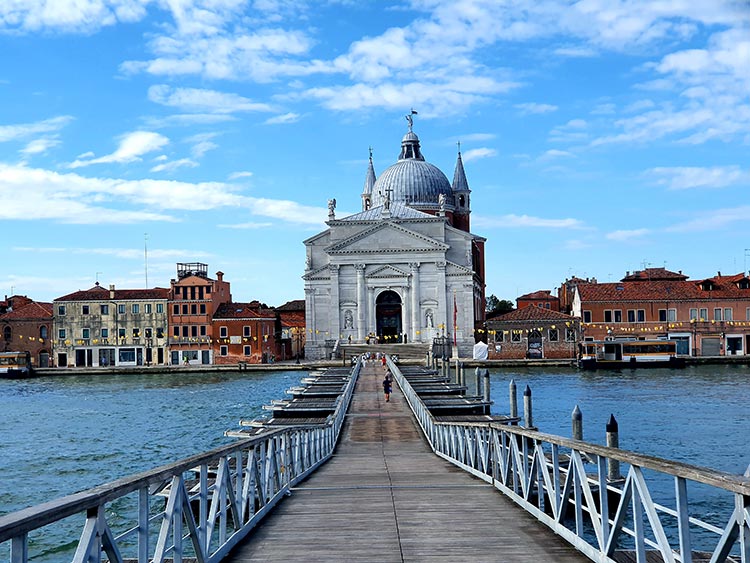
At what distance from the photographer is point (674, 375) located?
55219mm

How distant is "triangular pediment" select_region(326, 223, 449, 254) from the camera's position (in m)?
71.4

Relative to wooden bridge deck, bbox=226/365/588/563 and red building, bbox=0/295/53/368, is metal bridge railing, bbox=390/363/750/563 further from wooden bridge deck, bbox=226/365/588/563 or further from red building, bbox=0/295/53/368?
red building, bbox=0/295/53/368

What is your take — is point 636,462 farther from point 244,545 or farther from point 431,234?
point 431,234

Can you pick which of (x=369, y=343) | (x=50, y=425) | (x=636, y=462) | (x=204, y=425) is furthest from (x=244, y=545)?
(x=369, y=343)

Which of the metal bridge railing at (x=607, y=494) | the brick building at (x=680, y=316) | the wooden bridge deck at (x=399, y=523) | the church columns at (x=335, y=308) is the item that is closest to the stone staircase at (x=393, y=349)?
the church columns at (x=335, y=308)

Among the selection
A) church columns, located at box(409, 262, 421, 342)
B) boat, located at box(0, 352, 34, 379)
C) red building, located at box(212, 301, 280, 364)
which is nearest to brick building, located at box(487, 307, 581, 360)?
church columns, located at box(409, 262, 421, 342)

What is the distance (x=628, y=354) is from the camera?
66.1 meters

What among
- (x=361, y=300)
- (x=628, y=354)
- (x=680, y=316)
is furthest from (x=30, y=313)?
(x=680, y=316)

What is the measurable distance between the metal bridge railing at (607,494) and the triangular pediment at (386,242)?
53.3 metres

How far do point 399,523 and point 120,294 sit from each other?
68.4 metres

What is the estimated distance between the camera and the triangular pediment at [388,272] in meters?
71.5

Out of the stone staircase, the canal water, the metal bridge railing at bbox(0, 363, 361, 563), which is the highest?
the stone staircase

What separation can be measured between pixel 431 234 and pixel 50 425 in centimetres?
4452

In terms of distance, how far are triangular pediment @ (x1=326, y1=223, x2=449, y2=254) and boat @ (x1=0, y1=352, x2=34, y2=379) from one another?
82.2 feet
